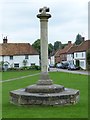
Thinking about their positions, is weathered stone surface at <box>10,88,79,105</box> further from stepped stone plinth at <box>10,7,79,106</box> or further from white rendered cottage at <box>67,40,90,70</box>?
white rendered cottage at <box>67,40,90,70</box>

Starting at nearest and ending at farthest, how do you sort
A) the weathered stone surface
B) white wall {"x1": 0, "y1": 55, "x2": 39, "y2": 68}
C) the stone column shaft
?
1. the weathered stone surface
2. the stone column shaft
3. white wall {"x1": 0, "y1": 55, "x2": 39, "y2": 68}

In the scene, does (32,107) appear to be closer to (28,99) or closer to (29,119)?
(28,99)

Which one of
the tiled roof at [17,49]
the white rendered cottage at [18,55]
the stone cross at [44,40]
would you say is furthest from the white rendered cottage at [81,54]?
the stone cross at [44,40]

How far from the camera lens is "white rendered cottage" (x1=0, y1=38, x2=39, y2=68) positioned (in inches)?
3462

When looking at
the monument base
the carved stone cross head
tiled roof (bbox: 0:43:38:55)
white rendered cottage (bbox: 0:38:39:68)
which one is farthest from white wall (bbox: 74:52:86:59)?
the monument base

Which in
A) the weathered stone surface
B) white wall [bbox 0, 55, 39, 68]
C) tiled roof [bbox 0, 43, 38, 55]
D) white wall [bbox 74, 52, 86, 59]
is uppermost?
tiled roof [bbox 0, 43, 38, 55]

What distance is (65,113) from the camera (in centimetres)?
1449

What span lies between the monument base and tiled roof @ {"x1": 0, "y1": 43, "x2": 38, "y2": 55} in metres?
69.9

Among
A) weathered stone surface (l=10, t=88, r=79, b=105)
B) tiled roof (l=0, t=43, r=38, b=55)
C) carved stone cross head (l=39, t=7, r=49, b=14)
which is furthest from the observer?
tiled roof (l=0, t=43, r=38, b=55)

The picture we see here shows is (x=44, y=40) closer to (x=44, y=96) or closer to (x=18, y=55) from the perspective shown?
(x=44, y=96)

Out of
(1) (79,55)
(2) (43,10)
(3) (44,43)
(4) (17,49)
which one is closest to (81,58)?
(1) (79,55)

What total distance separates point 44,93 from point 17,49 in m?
73.1

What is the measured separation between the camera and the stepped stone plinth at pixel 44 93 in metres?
16.4

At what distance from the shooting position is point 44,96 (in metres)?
16.3
